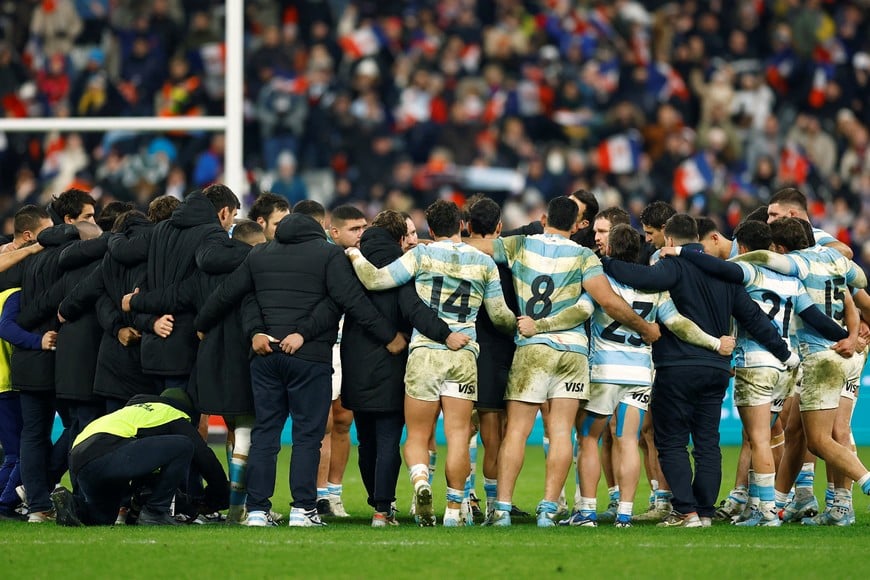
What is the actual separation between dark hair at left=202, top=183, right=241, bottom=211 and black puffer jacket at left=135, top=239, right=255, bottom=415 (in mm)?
387

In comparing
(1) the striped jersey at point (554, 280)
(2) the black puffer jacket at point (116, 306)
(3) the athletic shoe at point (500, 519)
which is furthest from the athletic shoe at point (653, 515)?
(2) the black puffer jacket at point (116, 306)

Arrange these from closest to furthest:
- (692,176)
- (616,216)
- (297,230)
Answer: (297,230) < (616,216) < (692,176)

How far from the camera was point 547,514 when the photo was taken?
9.09m

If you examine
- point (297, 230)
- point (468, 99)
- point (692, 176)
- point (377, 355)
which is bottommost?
point (377, 355)

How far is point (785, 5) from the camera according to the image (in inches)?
890

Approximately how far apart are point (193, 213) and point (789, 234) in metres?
3.84

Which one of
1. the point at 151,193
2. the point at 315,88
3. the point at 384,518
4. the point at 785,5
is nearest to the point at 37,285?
the point at 384,518

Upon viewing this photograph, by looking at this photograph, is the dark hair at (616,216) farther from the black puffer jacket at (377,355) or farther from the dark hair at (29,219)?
the dark hair at (29,219)

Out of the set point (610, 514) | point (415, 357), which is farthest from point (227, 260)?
point (610, 514)

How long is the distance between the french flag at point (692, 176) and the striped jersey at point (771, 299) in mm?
11113

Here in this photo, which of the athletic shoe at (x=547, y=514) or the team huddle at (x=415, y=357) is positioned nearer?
the team huddle at (x=415, y=357)

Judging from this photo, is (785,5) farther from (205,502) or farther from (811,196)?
(205,502)

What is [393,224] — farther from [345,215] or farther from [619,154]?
[619,154]

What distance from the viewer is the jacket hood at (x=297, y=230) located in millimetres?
8906
